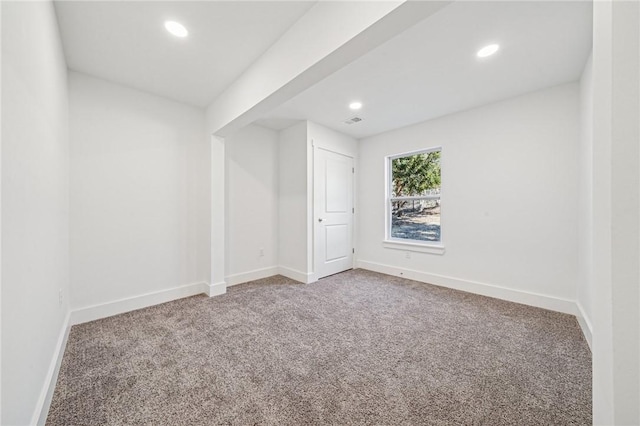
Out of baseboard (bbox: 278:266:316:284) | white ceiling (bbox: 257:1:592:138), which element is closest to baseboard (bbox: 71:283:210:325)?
baseboard (bbox: 278:266:316:284)

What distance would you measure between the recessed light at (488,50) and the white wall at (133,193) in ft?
9.92

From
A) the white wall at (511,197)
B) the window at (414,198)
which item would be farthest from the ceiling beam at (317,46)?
the window at (414,198)

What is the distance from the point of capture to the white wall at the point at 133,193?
2412mm

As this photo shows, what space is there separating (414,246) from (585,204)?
1.93 m

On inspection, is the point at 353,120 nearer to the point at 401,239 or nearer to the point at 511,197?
the point at 401,239

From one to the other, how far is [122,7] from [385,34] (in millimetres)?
1782

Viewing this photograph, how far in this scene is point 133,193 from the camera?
2697 mm

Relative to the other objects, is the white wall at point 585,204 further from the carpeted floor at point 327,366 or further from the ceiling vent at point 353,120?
the ceiling vent at point 353,120

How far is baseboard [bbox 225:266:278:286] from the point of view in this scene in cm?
352

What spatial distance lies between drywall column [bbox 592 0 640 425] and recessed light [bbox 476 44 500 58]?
5.74 feet

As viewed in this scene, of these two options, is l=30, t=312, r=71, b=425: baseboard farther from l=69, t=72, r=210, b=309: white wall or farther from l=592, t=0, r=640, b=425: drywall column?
l=592, t=0, r=640, b=425: drywall column

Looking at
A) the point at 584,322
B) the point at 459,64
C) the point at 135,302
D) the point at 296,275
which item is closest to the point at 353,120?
the point at 459,64

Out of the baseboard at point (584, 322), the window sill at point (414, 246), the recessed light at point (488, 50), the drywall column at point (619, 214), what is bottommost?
the baseboard at point (584, 322)

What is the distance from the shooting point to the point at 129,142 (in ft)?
8.77
